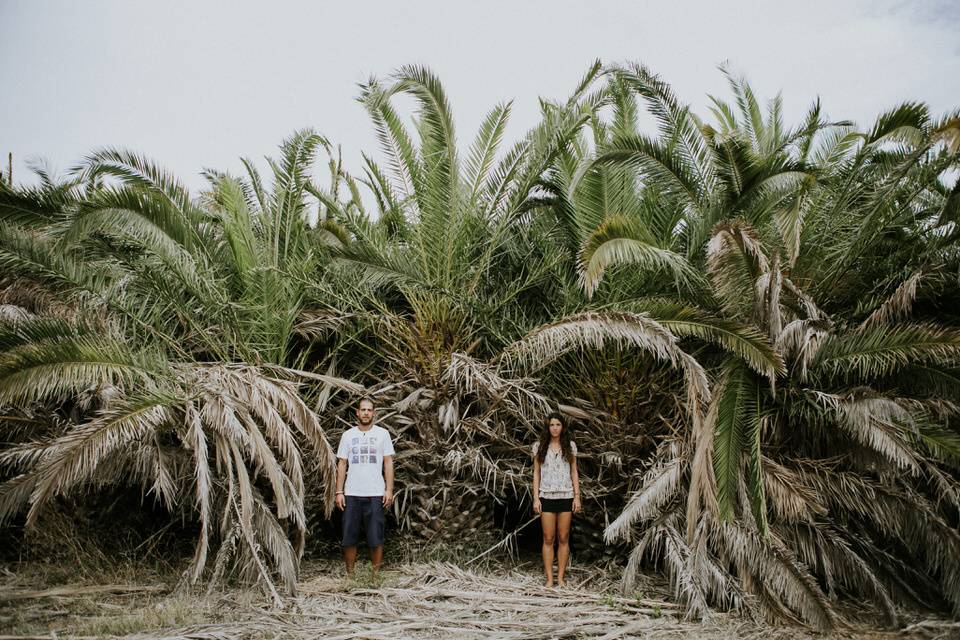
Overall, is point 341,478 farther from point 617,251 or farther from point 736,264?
point 736,264

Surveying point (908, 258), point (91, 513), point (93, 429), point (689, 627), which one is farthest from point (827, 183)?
point (91, 513)

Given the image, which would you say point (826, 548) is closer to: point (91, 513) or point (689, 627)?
point (689, 627)

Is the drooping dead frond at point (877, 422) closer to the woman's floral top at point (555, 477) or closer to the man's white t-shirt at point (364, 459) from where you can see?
the woman's floral top at point (555, 477)

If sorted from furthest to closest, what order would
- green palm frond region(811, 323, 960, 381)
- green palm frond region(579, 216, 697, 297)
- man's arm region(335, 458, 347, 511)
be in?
man's arm region(335, 458, 347, 511) < green palm frond region(579, 216, 697, 297) < green palm frond region(811, 323, 960, 381)

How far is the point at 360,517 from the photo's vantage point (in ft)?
23.7

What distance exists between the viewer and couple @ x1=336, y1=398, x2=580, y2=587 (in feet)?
22.8

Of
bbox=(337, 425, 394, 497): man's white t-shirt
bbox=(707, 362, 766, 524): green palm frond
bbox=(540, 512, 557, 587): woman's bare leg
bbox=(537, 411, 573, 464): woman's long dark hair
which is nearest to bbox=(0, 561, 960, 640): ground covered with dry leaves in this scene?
bbox=(540, 512, 557, 587): woman's bare leg

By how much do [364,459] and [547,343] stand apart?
7.12ft

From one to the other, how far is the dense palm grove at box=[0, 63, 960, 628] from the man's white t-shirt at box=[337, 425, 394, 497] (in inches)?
15.0

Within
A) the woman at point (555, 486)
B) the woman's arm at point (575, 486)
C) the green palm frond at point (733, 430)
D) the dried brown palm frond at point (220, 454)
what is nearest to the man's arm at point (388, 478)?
the dried brown palm frond at point (220, 454)

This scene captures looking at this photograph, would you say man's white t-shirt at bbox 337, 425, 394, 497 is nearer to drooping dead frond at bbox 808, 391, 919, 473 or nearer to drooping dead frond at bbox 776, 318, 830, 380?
drooping dead frond at bbox 776, 318, 830, 380

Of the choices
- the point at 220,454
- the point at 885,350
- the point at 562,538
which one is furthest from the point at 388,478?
the point at 885,350

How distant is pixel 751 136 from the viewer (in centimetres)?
1062

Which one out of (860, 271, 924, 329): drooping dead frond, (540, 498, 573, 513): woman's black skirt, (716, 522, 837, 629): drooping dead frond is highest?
(860, 271, 924, 329): drooping dead frond
